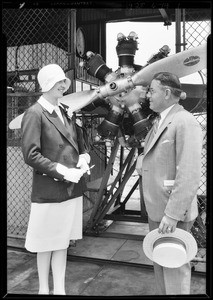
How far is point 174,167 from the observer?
2.87 m

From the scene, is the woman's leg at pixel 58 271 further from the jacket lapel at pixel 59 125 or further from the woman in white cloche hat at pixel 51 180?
the jacket lapel at pixel 59 125

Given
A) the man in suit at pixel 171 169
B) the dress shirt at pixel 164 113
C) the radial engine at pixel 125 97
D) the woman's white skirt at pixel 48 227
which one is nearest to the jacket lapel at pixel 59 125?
the woman's white skirt at pixel 48 227

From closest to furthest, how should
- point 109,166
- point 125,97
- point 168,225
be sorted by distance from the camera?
point 168,225 → point 125,97 → point 109,166

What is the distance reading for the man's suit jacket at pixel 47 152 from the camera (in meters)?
2.94

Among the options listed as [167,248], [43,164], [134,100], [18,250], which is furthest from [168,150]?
[18,250]

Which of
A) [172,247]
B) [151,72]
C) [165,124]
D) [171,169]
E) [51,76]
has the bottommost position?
[172,247]

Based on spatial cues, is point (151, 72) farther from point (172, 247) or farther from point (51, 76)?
point (172, 247)

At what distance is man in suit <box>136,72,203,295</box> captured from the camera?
269 cm

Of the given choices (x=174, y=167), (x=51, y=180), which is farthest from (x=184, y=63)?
(x=51, y=180)

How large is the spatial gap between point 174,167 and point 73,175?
89 cm

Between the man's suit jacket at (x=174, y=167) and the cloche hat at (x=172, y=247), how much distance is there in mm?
152

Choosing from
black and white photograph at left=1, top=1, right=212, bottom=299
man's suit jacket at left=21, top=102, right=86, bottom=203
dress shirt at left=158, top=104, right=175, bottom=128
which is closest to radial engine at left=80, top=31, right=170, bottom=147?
black and white photograph at left=1, top=1, right=212, bottom=299

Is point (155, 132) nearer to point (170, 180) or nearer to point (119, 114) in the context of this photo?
point (170, 180)
